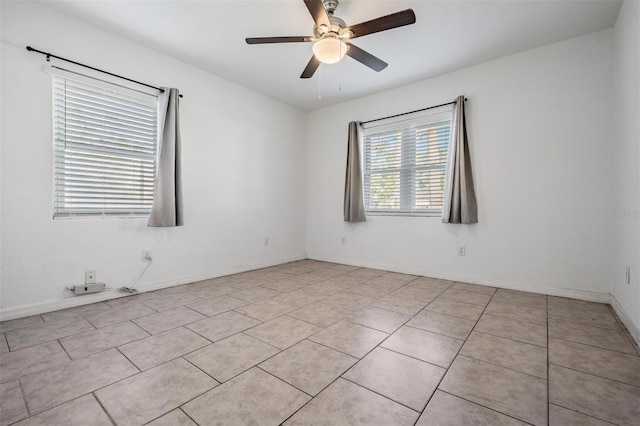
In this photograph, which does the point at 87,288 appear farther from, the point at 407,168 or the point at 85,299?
the point at 407,168

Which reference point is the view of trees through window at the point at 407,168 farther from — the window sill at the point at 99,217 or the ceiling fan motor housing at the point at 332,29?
the window sill at the point at 99,217

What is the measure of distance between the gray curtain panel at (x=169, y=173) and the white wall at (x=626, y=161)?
153 inches

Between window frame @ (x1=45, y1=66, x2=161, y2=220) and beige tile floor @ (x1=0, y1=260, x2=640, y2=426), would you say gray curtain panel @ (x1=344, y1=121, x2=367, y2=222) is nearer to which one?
beige tile floor @ (x1=0, y1=260, x2=640, y2=426)

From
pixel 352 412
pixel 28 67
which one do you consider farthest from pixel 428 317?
Answer: pixel 28 67

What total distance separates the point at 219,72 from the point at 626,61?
155 inches

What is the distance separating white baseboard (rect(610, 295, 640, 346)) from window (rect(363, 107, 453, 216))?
68.9 inches

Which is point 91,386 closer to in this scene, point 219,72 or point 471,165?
point 219,72

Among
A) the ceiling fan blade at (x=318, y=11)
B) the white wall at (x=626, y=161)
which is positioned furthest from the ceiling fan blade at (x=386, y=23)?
the white wall at (x=626, y=161)

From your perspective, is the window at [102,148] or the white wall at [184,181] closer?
the white wall at [184,181]

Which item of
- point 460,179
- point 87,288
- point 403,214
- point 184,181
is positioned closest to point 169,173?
point 184,181

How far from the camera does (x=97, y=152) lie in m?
2.69

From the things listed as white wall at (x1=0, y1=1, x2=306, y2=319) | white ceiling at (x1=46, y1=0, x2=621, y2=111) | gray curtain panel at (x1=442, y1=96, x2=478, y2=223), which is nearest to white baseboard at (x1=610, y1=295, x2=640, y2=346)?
gray curtain panel at (x1=442, y1=96, x2=478, y2=223)

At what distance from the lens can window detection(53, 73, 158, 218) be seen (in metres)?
2.49

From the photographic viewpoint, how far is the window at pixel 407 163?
3.64 metres
